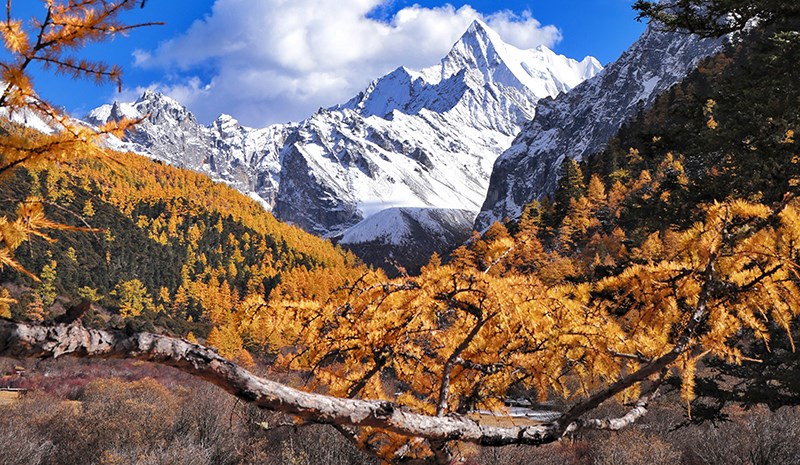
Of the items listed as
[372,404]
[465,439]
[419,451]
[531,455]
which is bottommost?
[531,455]

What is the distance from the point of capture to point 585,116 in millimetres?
147500

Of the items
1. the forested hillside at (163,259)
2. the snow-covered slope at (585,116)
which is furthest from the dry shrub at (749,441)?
the snow-covered slope at (585,116)

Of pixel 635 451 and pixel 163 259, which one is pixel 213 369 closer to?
pixel 635 451

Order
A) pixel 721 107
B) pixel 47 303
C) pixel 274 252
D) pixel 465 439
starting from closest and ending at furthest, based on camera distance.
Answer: pixel 465 439 < pixel 721 107 < pixel 47 303 < pixel 274 252

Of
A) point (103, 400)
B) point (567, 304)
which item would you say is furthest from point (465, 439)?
point (103, 400)

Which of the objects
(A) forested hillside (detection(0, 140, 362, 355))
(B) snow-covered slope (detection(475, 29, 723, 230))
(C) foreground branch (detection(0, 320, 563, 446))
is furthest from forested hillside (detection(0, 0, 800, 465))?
(B) snow-covered slope (detection(475, 29, 723, 230))

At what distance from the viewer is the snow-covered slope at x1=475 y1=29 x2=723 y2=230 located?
427 feet

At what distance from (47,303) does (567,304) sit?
70829mm

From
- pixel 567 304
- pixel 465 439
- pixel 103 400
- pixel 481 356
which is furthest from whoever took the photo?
pixel 103 400

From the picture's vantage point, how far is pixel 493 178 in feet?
536

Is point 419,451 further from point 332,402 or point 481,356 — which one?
point 332,402

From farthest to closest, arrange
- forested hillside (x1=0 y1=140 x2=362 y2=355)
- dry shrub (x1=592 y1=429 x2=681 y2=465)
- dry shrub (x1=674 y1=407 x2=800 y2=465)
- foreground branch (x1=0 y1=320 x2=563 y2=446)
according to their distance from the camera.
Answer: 1. forested hillside (x1=0 y1=140 x2=362 y2=355)
2. dry shrub (x1=592 y1=429 x2=681 y2=465)
3. dry shrub (x1=674 y1=407 x2=800 y2=465)
4. foreground branch (x1=0 y1=320 x2=563 y2=446)

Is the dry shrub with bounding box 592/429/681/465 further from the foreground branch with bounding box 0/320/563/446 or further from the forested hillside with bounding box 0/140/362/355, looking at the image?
the forested hillside with bounding box 0/140/362/355

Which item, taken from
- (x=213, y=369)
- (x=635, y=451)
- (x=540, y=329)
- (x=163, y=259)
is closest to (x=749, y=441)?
(x=635, y=451)
